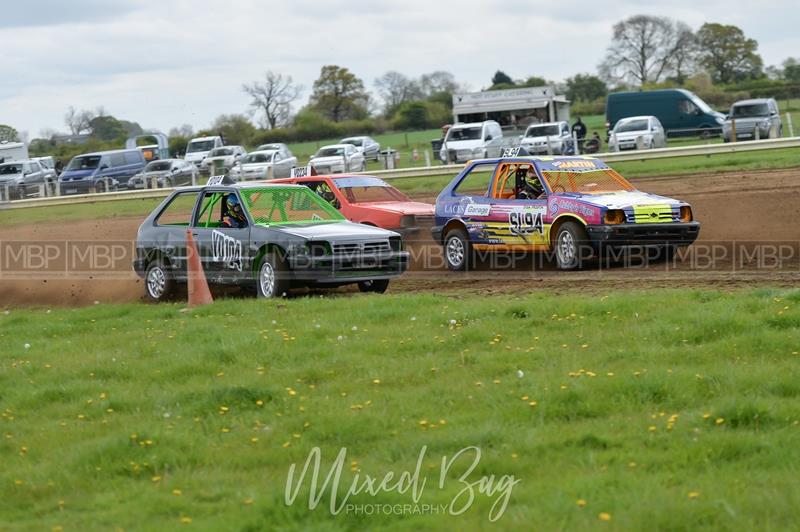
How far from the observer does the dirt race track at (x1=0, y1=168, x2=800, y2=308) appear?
12.9 meters

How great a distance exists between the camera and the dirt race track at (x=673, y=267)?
12898 mm

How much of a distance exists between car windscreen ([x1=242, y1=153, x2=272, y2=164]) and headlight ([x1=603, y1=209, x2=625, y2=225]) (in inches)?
1091

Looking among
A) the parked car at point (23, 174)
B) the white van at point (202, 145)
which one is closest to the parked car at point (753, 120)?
the white van at point (202, 145)

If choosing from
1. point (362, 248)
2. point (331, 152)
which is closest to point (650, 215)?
point (362, 248)

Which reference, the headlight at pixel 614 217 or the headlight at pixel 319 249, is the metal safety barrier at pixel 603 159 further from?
the headlight at pixel 319 249

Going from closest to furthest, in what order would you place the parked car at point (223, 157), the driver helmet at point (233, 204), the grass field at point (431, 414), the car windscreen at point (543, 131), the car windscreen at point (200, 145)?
1. the grass field at point (431, 414)
2. the driver helmet at point (233, 204)
3. the car windscreen at point (543, 131)
4. the parked car at point (223, 157)
5. the car windscreen at point (200, 145)

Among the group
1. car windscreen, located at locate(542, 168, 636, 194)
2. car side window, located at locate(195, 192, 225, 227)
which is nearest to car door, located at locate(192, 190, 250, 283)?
car side window, located at locate(195, 192, 225, 227)

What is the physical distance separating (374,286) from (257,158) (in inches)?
1087

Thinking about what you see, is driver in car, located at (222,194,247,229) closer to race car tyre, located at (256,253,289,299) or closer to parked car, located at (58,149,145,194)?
race car tyre, located at (256,253,289,299)

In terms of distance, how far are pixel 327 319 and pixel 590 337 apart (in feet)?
8.78

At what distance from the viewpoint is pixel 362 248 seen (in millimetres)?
13125

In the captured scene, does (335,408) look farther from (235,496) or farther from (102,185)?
(102,185)

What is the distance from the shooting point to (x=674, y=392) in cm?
699

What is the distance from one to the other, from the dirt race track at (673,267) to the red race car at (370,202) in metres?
0.33
